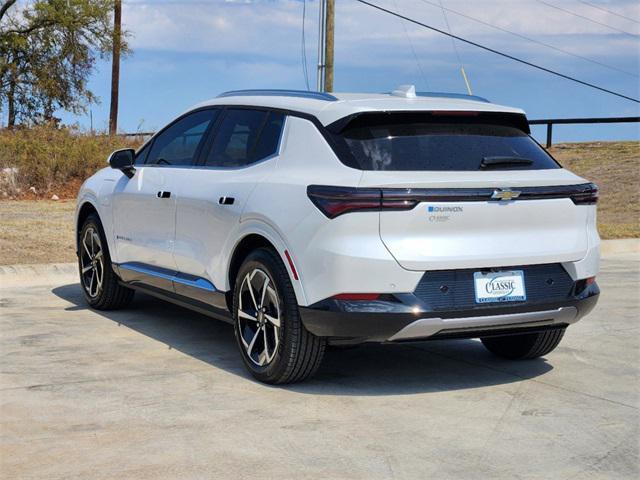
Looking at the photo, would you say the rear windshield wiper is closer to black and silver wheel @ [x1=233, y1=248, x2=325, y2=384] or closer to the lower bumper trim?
the lower bumper trim

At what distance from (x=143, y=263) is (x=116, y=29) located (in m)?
32.8

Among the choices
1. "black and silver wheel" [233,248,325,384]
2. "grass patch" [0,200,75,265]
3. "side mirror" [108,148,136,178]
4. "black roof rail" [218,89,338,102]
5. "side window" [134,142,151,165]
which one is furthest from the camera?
"grass patch" [0,200,75,265]

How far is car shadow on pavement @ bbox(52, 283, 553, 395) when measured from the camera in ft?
21.3

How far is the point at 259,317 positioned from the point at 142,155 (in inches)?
102

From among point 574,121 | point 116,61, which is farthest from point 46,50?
point 574,121

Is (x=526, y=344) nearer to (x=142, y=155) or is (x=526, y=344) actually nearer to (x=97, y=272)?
(x=142, y=155)

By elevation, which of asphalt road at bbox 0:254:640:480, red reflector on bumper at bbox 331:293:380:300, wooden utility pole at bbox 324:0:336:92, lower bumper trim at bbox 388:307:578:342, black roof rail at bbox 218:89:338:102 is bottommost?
asphalt road at bbox 0:254:640:480

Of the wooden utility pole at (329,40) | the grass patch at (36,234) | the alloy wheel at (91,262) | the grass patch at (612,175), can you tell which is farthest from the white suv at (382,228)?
the wooden utility pole at (329,40)

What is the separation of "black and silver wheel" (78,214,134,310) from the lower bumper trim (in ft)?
12.5

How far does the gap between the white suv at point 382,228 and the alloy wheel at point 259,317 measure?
0.01m

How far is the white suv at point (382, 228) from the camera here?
19.0ft

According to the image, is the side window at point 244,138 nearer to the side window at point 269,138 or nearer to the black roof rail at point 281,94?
the side window at point 269,138

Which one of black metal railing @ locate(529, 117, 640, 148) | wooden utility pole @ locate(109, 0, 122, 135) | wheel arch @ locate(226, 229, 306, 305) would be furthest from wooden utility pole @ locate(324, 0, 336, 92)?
wheel arch @ locate(226, 229, 306, 305)

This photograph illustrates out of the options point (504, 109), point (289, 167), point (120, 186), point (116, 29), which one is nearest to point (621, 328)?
point (504, 109)
